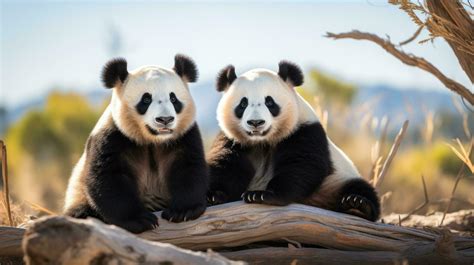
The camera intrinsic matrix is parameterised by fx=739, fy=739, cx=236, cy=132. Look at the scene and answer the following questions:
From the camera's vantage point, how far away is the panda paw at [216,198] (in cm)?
634

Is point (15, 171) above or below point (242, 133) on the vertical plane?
below

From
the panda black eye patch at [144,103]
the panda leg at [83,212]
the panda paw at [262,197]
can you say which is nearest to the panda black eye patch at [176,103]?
the panda black eye patch at [144,103]

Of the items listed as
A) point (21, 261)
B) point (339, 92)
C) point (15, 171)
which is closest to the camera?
point (21, 261)

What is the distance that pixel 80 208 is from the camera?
6.11 meters

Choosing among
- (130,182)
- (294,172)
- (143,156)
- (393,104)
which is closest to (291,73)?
(294,172)

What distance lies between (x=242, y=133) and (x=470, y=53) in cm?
213

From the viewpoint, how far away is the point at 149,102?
19.7 ft

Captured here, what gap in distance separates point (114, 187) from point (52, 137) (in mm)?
13145

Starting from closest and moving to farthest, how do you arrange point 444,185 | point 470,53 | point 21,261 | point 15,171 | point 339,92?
point 21,261
point 470,53
point 444,185
point 15,171
point 339,92

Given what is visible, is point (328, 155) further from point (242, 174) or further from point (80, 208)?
point (80, 208)

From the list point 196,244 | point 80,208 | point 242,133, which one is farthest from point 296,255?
point 80,208

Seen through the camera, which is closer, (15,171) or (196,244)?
(196,244)

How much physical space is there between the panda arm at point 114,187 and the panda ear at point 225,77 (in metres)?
1.29

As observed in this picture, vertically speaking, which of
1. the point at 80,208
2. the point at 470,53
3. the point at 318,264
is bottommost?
the point at 318,264
